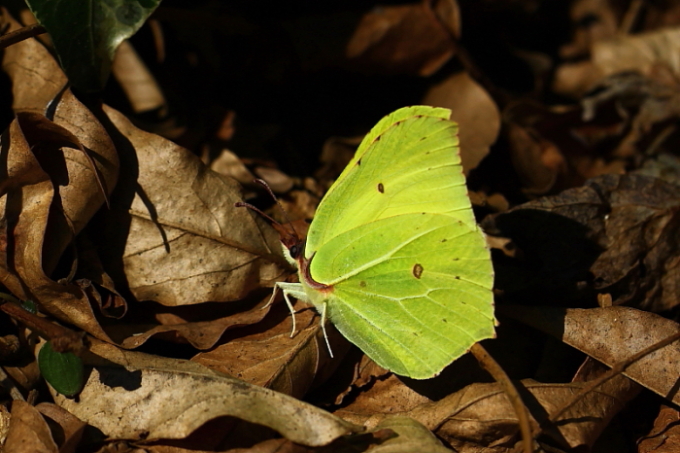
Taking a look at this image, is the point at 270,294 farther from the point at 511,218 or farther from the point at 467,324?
the point at 511,218

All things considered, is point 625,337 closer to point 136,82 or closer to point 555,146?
point 555,146

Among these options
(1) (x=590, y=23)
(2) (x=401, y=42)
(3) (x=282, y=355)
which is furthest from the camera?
(1) (x=590, y=23)

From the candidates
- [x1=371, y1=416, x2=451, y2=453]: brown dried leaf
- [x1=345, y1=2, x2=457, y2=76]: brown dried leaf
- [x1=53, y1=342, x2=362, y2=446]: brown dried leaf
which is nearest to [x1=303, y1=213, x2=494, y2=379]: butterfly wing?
[x1=371, y1=416, x2=451, y2=453]: brown dried leaf

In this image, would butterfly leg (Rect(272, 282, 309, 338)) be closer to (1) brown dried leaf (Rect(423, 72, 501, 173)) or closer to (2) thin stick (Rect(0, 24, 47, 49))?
(1) brown dried leaf (Rect(423, 72, 501, 173))

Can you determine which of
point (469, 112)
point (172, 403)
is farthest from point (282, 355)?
point (469, 112)

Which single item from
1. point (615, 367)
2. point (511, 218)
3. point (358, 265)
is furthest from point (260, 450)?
point (511, 218)
